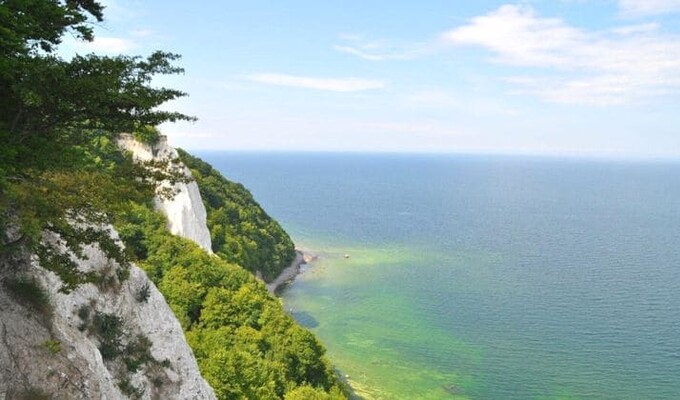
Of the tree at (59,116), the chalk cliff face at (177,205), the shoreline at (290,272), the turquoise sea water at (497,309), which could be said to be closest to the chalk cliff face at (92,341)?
the tree at (59,116)

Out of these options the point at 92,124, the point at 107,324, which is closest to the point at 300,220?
the point at 107,324

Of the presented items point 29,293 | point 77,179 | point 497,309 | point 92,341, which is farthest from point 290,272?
point 77,179

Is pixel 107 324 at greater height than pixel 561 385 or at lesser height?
greater

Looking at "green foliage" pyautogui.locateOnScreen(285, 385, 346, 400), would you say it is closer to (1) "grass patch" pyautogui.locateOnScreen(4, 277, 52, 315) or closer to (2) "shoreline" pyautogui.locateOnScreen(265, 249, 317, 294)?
(1) "grass patch" pyautogui.locateOnScreen(4, 277, 52, 315)

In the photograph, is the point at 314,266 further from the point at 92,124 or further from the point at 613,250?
the point at 92,124

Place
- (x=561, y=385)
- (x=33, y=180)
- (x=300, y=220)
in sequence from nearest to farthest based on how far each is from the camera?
1. (x=33, y=180)
2. (x=561, y=385)
3. (x=300, y=220)

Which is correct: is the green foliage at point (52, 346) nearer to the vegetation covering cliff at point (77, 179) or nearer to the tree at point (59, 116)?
the vegetation covering cliff at point (77, 179)
